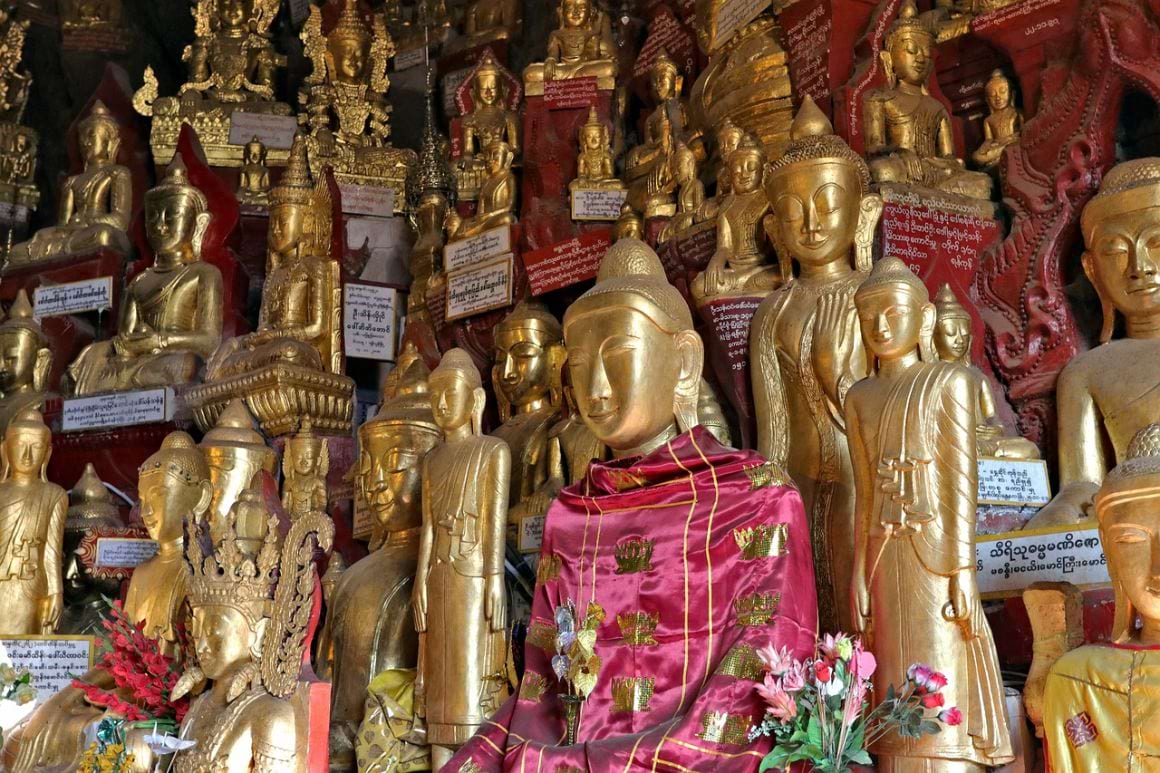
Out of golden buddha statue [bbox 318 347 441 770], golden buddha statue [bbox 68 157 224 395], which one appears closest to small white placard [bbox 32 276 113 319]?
golden buddha statue [bbox 68 157 224 395]

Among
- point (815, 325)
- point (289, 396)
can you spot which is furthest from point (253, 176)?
point (815, 325)

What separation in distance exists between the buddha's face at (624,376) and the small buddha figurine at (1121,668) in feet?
3.94

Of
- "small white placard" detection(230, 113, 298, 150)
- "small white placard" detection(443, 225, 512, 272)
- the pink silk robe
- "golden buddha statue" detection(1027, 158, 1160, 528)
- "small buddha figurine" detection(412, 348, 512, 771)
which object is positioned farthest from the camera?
"small white placard" detection(230, 113, 298, 150)

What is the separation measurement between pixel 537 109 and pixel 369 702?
3843 millimetres

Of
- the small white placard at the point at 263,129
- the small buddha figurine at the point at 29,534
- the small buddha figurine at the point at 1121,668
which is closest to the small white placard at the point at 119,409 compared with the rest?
the small buddha figurine at the point at 29,534

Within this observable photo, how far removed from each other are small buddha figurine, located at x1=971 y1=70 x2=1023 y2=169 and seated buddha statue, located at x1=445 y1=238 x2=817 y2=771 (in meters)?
2.15

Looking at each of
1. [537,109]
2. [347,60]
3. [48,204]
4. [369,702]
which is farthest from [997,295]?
[48,204]

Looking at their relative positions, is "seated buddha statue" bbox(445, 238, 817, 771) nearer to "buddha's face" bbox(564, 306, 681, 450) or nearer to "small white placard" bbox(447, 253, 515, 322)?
"buddha's face" bbox(564, 306, 681, 450)

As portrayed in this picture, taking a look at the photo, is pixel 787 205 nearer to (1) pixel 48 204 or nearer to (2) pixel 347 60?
(2) pixel 347 60

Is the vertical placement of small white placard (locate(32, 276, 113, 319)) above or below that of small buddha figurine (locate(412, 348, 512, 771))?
above

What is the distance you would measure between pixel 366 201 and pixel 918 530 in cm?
534

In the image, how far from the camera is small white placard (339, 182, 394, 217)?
27.9 feet

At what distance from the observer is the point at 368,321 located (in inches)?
303

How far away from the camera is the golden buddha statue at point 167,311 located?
25.7 ft
